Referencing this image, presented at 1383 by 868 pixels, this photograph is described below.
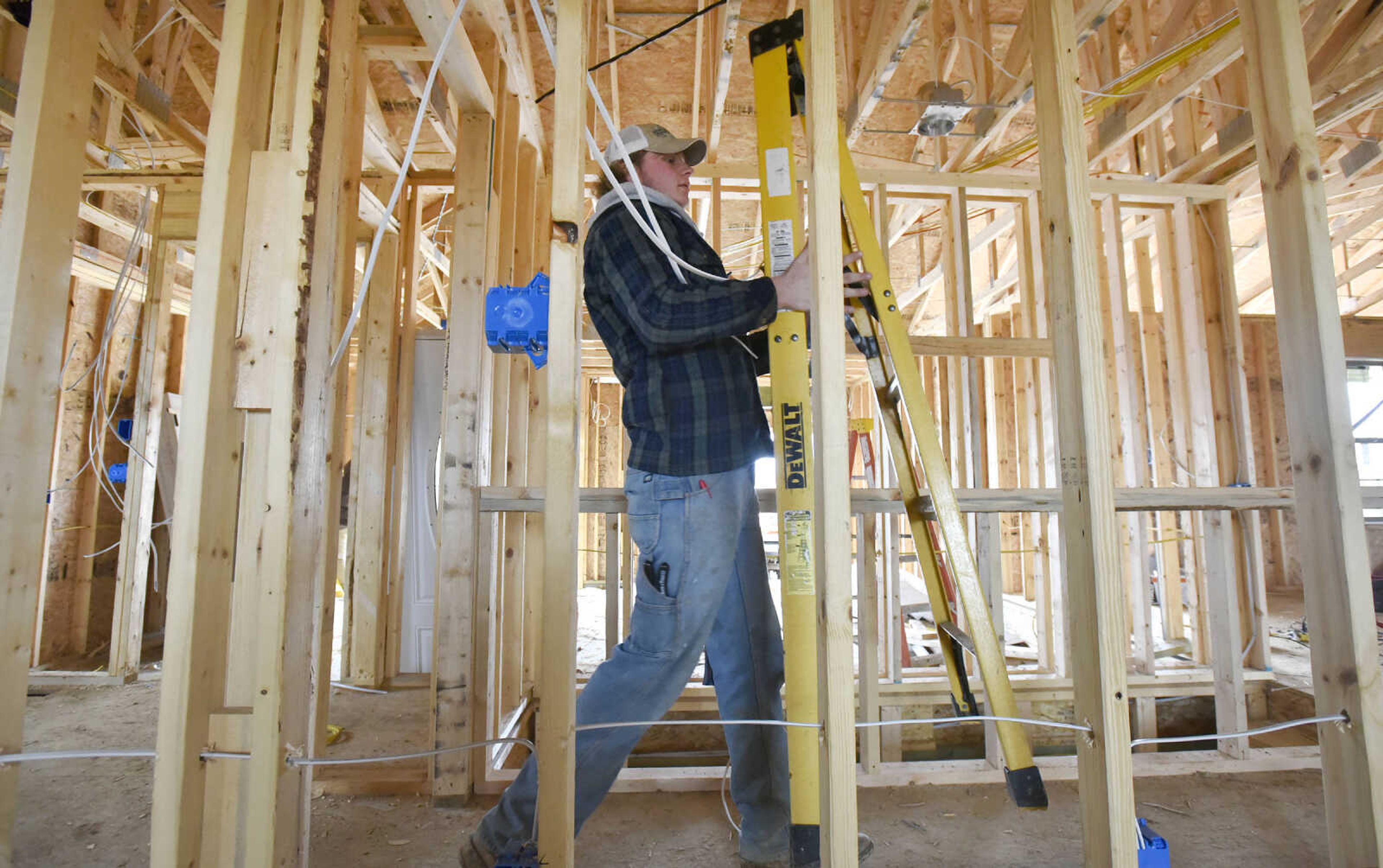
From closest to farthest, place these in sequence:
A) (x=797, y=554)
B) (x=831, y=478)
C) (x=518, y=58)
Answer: (x=831, y=478)
(x=797, y=554)
(x=518, y=58)

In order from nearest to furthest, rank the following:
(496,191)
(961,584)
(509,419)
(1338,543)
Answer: (1338,543), (961,584), (496,191), (509,419)

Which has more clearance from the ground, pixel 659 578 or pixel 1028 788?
pixel 659 578

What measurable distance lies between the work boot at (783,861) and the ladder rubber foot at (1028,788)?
49cm

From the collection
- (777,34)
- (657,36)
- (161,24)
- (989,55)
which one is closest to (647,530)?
(777,34)

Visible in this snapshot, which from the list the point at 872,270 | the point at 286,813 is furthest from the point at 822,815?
the point at 872,270

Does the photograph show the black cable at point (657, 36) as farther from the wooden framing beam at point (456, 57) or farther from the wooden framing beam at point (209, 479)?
the wooden framing beam at point (209, 479)

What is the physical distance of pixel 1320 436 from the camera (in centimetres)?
106

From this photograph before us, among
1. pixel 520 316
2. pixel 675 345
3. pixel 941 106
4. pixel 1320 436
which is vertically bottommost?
pixel 1320 436

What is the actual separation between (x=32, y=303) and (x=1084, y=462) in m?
1.71

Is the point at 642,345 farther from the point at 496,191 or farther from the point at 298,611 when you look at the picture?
the point at 496,191

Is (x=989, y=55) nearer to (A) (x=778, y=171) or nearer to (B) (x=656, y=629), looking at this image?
(A) (x=778, y=171)

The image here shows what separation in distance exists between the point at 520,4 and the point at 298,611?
236cm

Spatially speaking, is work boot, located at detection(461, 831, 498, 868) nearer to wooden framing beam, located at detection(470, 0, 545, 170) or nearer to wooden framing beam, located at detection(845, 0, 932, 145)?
wooden framing beam, located at detection(470, 0, 545, 170)

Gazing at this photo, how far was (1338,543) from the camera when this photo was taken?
3.37 ft
